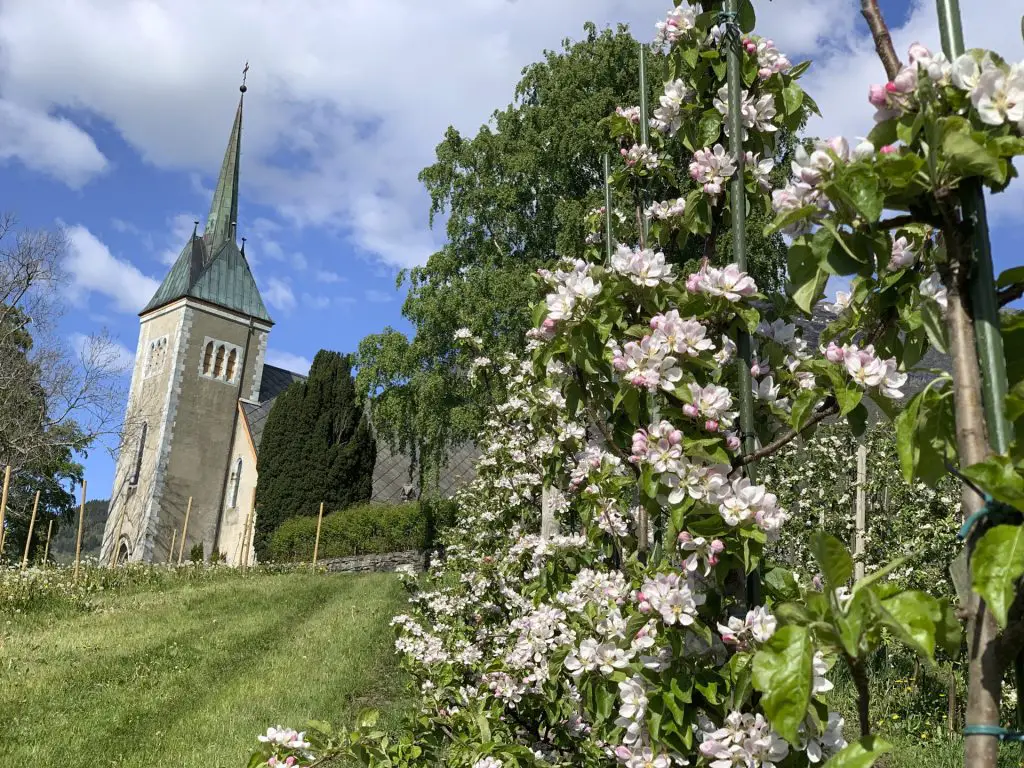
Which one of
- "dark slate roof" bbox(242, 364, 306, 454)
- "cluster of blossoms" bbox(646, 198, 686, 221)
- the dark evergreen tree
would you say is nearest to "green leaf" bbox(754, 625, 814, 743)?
"cluster of blossoms" bbox(646, 198, 686, 221)

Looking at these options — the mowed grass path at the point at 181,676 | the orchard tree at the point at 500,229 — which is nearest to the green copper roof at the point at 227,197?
the orchard tree at the point at 500,229

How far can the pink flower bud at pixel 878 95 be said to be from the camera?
1.00m

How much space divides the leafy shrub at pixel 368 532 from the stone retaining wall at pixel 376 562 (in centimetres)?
20

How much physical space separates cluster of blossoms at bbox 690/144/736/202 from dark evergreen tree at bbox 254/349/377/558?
2274cm

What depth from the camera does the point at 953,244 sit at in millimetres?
953

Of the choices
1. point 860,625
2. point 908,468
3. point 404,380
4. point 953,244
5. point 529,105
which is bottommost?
point 860,625

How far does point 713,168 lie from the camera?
6.50ft

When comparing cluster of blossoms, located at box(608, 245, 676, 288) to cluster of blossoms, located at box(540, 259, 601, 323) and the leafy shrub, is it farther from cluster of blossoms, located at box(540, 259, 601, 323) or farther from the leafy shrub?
the leafy shrub

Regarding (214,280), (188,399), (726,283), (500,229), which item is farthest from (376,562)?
(726,283)

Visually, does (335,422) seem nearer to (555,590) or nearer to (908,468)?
(555,590)

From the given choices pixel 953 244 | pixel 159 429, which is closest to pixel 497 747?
pixel 953 244

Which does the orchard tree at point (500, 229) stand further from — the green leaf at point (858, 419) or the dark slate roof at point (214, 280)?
the dark slate roof at point (214, 280)

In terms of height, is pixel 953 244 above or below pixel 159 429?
below

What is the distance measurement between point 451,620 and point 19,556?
24.0m
